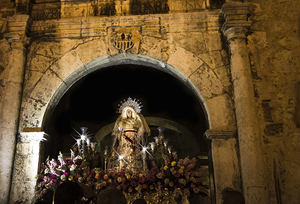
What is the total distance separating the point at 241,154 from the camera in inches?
202

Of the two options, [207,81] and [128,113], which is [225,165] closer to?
[207,81]

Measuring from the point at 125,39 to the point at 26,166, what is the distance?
274cm

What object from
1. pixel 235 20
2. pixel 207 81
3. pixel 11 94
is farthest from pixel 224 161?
pixel 11 94

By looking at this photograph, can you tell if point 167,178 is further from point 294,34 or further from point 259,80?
point 294,34

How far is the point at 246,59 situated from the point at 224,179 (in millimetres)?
1997

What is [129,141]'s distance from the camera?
634 centimetres

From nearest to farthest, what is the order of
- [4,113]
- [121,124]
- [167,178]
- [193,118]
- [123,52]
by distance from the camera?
[167,178] < [4,113] < [123,52] < [121,124] < [193,118]

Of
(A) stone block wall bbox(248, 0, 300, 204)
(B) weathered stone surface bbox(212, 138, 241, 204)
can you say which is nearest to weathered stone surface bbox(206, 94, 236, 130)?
(B) weathered stone surface bbox(212, 138, 241, 204)

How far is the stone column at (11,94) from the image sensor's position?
5.33 m

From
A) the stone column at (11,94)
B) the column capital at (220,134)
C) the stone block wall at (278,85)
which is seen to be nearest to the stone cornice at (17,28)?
the stone column at (11,94)

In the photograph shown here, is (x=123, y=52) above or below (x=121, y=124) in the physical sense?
above

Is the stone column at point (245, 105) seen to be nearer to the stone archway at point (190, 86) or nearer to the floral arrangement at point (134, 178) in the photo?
the stone archway at point (190, 86)

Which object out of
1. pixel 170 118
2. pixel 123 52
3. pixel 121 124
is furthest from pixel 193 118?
pixel 123 52

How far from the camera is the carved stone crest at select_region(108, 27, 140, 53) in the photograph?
6.08m
